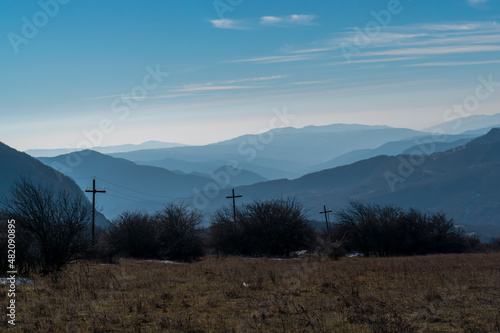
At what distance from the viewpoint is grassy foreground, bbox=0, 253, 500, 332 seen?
877 cm

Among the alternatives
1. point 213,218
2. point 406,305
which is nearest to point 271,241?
point 213,218

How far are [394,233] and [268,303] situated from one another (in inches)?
1329

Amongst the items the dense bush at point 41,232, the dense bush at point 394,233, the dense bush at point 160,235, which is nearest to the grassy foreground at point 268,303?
the dense bush at point 41,232

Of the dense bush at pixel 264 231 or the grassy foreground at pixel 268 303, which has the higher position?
the dense bush at pixel 264 231

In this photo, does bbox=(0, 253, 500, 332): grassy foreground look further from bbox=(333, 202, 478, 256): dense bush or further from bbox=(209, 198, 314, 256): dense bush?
bbox=(333, 202, 478, 256): dense bush

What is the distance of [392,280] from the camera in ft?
47.2

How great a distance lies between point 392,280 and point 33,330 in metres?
10.4

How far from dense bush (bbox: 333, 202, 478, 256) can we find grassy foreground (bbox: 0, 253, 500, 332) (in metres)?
26.0

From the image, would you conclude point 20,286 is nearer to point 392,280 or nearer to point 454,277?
point 392,280

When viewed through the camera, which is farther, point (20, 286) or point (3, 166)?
point (3, 166)

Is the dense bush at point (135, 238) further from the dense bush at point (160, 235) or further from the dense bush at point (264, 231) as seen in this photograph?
the dense bush at point (264, 231)

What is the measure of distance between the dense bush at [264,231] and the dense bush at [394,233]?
4.87 metres

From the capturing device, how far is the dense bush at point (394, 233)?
4172cm

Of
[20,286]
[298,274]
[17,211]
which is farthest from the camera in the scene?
[17,211]
